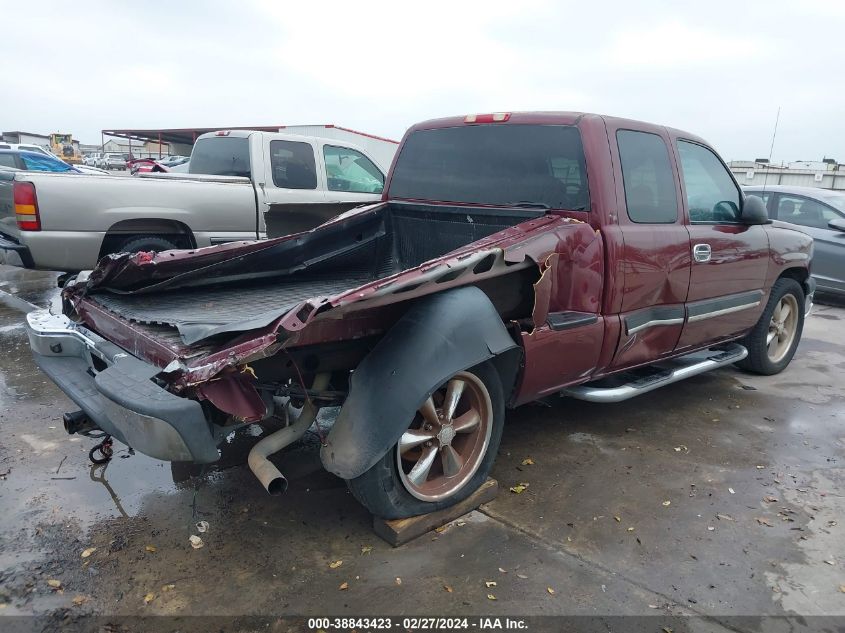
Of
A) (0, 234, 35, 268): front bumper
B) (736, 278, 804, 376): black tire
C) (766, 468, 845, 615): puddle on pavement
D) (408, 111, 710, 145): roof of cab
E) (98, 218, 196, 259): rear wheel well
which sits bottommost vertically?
(766, 468, 845, 615): puddle on pavement

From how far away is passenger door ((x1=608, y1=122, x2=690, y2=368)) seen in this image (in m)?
3.68

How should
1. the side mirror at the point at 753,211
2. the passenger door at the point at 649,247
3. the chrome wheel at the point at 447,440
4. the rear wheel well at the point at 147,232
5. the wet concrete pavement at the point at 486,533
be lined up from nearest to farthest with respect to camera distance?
the wet concrete pavement at the point at 486,533
the chrome wheel at the point at 447,440
the passenger door at the point at 649,247
the side mirror at the point at 753,211
the rear wheel well at the point at 147,232

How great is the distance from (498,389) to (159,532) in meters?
1.77

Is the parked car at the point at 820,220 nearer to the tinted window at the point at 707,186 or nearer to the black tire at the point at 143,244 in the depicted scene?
the tinted window at the point at 707,186

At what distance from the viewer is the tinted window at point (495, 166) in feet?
11.9

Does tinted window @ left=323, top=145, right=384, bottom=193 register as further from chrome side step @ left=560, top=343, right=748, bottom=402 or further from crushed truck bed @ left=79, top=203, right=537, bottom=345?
chrome side step @ left=560, top=343, right=748, bottom=402

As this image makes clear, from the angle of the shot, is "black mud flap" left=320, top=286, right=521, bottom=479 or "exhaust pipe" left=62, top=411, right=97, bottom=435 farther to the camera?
"exhaust pipe" left=62, top=411, right=97, bottom=435

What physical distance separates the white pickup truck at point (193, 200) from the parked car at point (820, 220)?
569cm

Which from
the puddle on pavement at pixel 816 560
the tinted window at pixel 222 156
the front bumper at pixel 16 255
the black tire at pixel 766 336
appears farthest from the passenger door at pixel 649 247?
the front bumper at pixel 16 255

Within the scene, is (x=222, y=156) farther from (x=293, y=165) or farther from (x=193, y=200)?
(x=193, y=200)

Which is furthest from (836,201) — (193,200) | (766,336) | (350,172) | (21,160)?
(21,160)

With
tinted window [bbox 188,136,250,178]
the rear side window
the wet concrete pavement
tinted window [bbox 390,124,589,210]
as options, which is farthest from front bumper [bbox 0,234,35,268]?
tinted window [bbox 390,124,589,210]

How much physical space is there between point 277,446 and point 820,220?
8.60m

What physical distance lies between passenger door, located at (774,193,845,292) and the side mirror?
4729mm
